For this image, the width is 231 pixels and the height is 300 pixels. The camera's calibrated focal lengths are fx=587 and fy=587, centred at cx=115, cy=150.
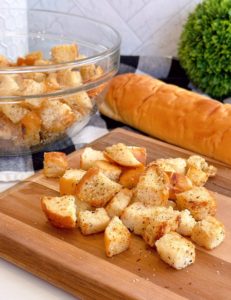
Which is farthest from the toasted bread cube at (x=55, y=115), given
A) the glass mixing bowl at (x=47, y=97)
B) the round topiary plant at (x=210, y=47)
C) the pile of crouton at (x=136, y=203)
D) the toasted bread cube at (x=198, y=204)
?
the round topiary plant at (x=210, y=47)

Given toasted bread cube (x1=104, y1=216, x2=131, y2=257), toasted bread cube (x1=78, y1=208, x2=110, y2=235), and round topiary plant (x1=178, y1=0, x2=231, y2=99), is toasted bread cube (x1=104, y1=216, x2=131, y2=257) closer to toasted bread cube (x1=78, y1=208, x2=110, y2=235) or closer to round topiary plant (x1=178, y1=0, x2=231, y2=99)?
toasted bread cube (x1=78, y1=208, x2=110, y2=235)

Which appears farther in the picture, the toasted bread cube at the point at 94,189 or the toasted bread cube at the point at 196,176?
the toasted bread cube at the point at 196,176

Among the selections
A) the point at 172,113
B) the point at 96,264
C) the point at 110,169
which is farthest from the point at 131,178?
the point at 172,113

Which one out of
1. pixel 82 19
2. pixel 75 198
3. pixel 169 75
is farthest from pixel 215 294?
pixel 169 75

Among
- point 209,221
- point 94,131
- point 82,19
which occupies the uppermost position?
point 82,19

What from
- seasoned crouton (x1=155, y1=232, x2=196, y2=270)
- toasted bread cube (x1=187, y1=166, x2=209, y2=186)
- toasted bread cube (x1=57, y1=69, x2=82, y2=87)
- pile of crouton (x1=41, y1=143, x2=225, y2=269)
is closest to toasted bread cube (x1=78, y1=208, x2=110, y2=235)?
pile of crouton (x1=41, y1=143, x2=225, y2=269)

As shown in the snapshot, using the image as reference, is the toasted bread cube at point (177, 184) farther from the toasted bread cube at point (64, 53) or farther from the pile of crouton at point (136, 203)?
Result: the toasted bread cube at point (64, 53)

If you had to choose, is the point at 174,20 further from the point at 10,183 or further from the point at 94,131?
the point at 10,183
